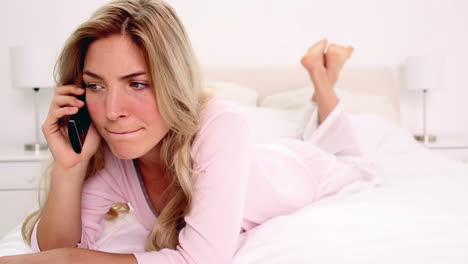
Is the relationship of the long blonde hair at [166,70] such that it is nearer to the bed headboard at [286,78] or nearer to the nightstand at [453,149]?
the bed headboard at [286,78]

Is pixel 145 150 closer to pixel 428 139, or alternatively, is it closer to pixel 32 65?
pixel 32 65

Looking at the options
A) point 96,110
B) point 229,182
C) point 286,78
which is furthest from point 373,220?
point 286,78

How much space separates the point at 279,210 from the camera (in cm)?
129

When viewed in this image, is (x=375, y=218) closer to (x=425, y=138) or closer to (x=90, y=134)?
(x=90, y=134)

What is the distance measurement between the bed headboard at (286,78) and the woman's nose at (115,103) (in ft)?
6.47

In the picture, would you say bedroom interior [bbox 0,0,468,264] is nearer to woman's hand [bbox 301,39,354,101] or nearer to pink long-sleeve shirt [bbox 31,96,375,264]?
pink long-sleeve shirt [bbox 31,96,375,264]

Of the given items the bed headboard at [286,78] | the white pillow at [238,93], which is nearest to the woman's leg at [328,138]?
the white pillow at [238,93]

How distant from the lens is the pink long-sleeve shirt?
0.89m

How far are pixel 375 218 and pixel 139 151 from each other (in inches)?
24.1

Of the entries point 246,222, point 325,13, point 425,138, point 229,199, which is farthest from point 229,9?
point 229,199

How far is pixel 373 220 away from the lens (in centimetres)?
112

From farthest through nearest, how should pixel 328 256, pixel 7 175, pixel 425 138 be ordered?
pixel 425 138 → pixel 7 175 → pixel 328 256

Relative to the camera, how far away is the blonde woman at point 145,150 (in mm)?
890

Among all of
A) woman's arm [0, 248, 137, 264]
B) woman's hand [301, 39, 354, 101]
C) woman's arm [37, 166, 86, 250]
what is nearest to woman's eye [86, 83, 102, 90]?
woman's arm [37, 166, 86, 250]
